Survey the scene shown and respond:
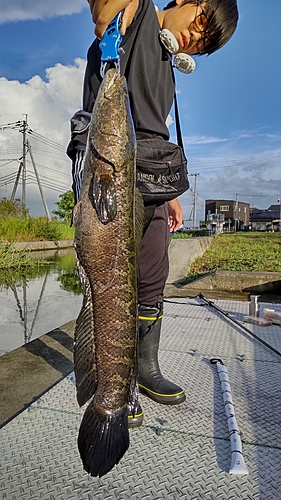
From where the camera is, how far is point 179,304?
511 centimetres

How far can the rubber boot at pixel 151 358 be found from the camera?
7.82 ft

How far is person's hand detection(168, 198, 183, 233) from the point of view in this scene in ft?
8.93

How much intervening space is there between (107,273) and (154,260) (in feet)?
3.23

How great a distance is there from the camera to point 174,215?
2.74 metres

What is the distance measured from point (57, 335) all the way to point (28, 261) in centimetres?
1035

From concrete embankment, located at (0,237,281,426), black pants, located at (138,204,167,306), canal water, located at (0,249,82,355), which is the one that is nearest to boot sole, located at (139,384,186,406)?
black pants, located at (138,204,167,306)

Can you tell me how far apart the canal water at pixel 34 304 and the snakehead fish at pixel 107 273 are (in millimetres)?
3238

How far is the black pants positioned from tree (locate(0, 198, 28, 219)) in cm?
2302

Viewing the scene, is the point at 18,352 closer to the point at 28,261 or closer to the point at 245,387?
the point at 245,387

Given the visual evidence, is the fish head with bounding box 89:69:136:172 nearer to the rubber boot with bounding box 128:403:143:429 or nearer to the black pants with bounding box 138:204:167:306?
the black pants with bounding box 138:204:167:306

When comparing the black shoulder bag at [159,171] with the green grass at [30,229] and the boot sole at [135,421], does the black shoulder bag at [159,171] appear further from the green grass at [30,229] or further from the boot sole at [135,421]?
the green grass at [30,229]

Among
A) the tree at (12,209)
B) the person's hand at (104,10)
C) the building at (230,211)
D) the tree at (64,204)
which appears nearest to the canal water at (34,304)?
the person's hand at (104,10)

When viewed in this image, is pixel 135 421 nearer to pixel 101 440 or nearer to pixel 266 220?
pixel 101 440

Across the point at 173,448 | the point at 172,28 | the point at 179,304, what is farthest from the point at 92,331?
the point at 179,304
